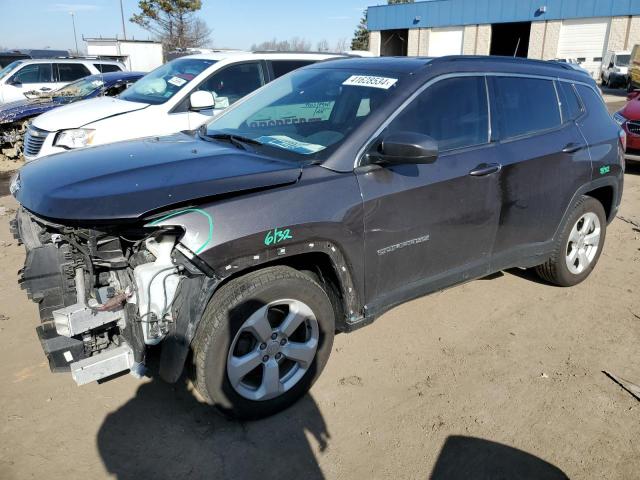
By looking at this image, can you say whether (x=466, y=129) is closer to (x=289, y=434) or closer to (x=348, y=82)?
(x=348, y=82)

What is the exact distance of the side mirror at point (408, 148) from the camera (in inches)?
110

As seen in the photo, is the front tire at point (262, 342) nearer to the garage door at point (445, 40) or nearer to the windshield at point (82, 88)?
the windshield at point (82, 88)

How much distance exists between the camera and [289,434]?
2824 mm

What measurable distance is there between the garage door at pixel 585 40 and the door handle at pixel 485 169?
1481 inches

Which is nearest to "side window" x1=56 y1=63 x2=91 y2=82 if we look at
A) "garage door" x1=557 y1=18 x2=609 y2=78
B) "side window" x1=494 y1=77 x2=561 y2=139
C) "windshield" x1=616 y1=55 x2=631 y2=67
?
"side window" x1=494 y1=77 x2=561 y2=139

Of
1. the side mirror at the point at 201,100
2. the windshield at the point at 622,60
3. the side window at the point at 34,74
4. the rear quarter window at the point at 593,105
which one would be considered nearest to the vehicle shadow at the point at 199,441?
the rear quarter window at the point at 593,105

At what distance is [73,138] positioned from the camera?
6293mm

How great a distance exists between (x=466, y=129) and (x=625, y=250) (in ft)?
10.7

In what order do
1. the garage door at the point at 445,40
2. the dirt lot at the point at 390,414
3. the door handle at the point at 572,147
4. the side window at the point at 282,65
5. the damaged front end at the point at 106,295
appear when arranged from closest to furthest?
the damaged front end at the point at 106,295, the dirt lot at the point at 390,414, the door handle at the point at 572,147, the side window at the point at 282,65, the garage door at the point at 445,40

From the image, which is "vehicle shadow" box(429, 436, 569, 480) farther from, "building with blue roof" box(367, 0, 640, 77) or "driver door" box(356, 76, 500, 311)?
"building with blue roof" box(367, 0, 640, 77)

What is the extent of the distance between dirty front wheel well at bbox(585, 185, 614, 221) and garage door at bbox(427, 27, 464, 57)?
3979 centimetres

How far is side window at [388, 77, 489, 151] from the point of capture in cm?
317

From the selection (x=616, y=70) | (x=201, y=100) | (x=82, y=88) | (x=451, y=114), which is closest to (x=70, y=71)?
(x=82, y=88)

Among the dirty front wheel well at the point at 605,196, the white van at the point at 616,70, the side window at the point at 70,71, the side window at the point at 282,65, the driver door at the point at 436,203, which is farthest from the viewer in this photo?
the white van at the point at 616,70
